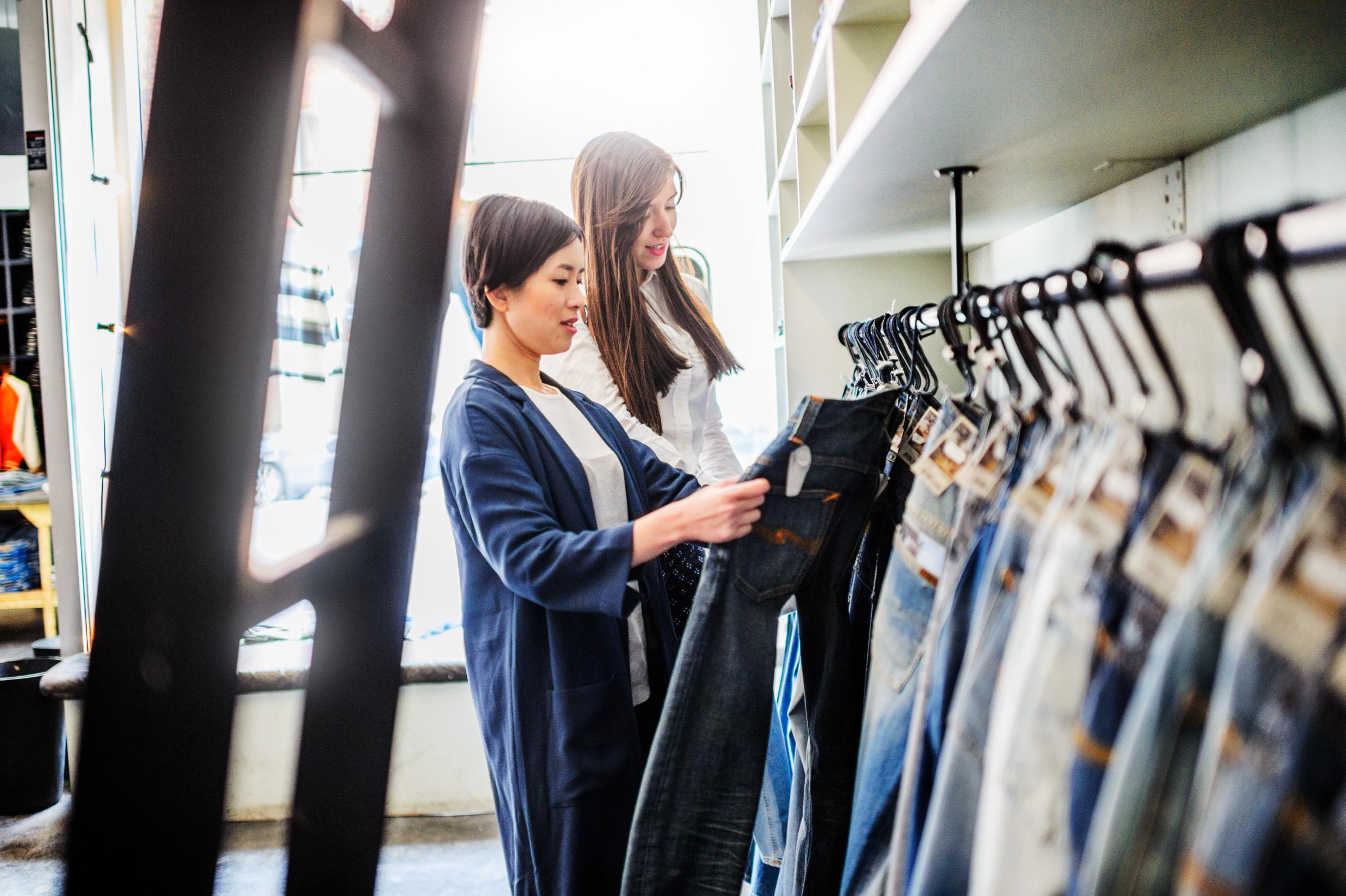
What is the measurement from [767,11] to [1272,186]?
2.65m

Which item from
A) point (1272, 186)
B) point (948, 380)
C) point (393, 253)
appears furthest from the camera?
point (948, 380)

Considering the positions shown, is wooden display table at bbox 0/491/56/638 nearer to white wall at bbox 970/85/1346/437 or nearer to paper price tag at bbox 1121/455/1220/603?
white wall at bbox 970/85/1346/437

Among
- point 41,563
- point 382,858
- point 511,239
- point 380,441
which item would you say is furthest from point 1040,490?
point 41,563

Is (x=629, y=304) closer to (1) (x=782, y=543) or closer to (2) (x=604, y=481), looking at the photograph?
(2) (x=604, y=481)

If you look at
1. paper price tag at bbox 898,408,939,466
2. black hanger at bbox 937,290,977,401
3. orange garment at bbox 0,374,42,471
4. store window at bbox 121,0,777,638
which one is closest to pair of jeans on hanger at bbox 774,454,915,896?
paper price tag at bbox 898,408,939,466

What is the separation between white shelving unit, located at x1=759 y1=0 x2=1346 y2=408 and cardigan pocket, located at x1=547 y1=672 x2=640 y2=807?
788 millimetres

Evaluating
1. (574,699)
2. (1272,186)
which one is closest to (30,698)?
(574,699)

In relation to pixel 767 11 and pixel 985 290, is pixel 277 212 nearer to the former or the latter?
pixel 985 290

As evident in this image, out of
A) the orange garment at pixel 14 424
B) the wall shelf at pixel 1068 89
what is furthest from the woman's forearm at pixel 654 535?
the orange garment at pixel 14 424

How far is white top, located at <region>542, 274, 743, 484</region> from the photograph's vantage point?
5.33 feet

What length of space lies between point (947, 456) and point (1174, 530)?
0.28m

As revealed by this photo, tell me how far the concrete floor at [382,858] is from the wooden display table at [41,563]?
1986 mm

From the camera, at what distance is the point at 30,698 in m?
2.64

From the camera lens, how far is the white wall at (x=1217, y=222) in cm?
85
